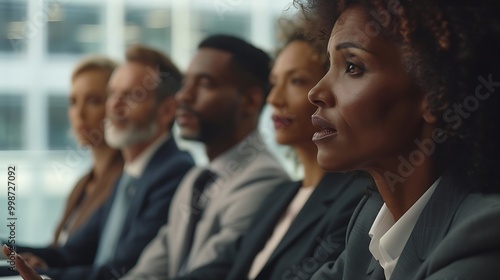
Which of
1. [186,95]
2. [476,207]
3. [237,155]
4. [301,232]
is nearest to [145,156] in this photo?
[186,95]

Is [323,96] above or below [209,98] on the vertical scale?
above

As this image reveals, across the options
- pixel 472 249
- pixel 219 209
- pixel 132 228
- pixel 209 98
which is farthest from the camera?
pixel 132 228

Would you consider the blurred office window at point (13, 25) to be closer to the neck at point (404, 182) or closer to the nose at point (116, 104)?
the nose at point (116, 104)

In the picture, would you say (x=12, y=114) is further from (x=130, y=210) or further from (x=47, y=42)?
(x=130, y=210)

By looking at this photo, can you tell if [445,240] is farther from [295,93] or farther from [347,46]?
[295,93]

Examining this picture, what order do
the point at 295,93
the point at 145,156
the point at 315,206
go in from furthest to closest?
1. the point at 145,156
2. the point at 295,93
3. the point at 315,206

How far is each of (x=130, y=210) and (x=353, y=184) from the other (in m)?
0.79

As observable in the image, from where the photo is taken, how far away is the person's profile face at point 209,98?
5.12 ft

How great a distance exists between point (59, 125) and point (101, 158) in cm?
14

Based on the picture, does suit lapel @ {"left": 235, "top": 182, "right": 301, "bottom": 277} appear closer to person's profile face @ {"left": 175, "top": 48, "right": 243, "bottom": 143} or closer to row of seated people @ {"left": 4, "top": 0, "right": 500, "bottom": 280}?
row of seated people @ {"left": 4, "top": 0, "right": 500, "bottom": 280}

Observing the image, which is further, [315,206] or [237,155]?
[237,155]

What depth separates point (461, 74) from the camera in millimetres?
768

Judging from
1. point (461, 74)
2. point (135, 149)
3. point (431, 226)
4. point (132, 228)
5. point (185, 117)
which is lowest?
point (132, 228)

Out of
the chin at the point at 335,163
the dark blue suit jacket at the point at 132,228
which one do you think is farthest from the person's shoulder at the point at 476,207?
the dark blue suit jacket at the point at 132,228
